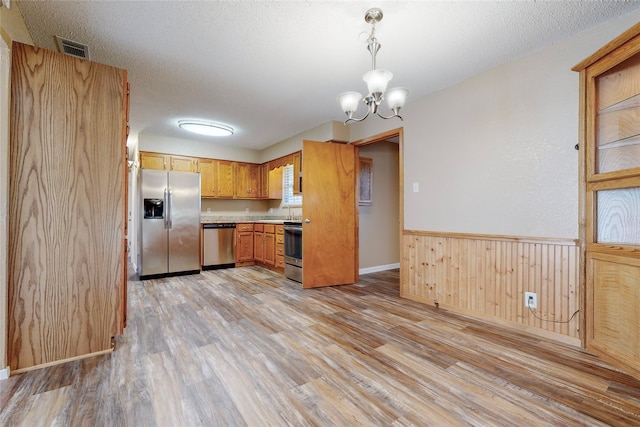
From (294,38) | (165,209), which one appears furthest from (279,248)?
(294,38)

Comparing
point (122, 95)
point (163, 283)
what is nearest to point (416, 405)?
point (122, 95)

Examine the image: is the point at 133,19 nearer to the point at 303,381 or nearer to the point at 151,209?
the point at 303,381

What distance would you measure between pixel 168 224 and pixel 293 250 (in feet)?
6.98

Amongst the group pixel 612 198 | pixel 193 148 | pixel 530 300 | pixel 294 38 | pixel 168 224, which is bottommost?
pixel 530 300

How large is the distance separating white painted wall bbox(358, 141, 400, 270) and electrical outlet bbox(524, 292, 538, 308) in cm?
265

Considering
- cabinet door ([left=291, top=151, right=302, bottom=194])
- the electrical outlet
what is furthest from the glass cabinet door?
cabinet door ([left=291, top=151, right=302, bottom=194])

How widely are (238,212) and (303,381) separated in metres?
5.13

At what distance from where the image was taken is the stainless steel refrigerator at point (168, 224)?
4.59 meters

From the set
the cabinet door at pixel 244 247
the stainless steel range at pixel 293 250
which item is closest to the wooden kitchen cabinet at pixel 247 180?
the cabinet door at pixel 244 247

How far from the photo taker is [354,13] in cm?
200

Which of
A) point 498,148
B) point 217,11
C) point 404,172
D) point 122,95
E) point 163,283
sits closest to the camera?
point 217,11

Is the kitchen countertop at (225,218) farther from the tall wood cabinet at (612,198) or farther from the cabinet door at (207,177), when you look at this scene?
the tall wood cabinet at (612,198)

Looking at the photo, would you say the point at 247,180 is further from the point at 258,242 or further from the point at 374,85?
the point at 374,85

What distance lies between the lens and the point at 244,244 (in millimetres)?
5699
